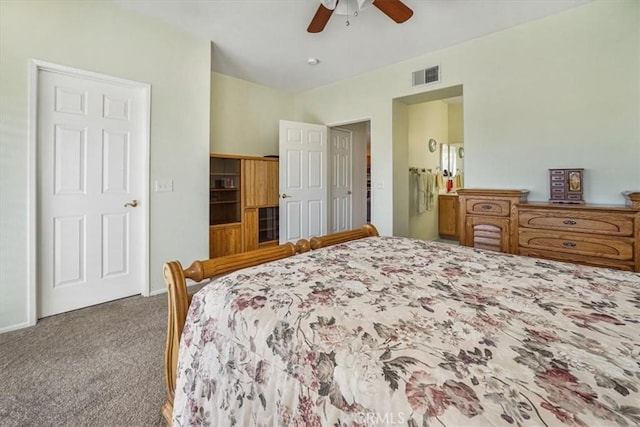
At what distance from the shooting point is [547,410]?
50 centimetres

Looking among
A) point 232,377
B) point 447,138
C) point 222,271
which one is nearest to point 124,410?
point 222,271

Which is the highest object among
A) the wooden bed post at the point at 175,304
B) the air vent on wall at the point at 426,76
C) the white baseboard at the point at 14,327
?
the air vent on wall at the point at 426,76

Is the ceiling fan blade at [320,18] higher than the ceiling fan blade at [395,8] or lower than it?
higher

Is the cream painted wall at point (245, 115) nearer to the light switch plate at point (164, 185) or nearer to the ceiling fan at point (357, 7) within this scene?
the light switch plate at point (164, 185)

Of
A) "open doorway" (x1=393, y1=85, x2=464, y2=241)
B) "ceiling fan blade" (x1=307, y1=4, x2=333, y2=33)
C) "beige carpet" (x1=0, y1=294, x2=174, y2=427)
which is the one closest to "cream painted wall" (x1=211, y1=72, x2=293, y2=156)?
"open doorway" (x1=393, y1=85, x2=464, y2=241)

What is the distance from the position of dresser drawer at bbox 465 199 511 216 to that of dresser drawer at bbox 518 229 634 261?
240 mm

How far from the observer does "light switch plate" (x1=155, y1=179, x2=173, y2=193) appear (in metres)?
3.03

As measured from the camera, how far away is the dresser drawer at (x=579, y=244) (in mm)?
2227

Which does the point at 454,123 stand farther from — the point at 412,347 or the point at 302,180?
the point at 412,347

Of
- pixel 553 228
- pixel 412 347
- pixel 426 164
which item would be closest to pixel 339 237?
pixel 412 347

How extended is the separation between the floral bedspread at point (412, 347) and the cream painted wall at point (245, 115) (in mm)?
3560

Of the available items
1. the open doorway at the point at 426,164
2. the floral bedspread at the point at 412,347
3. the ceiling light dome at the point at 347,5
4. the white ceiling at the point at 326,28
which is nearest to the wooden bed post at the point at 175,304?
the floral bedspread at the point at 412,347

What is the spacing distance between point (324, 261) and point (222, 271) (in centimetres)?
47

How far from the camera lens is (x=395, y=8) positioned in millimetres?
2293
